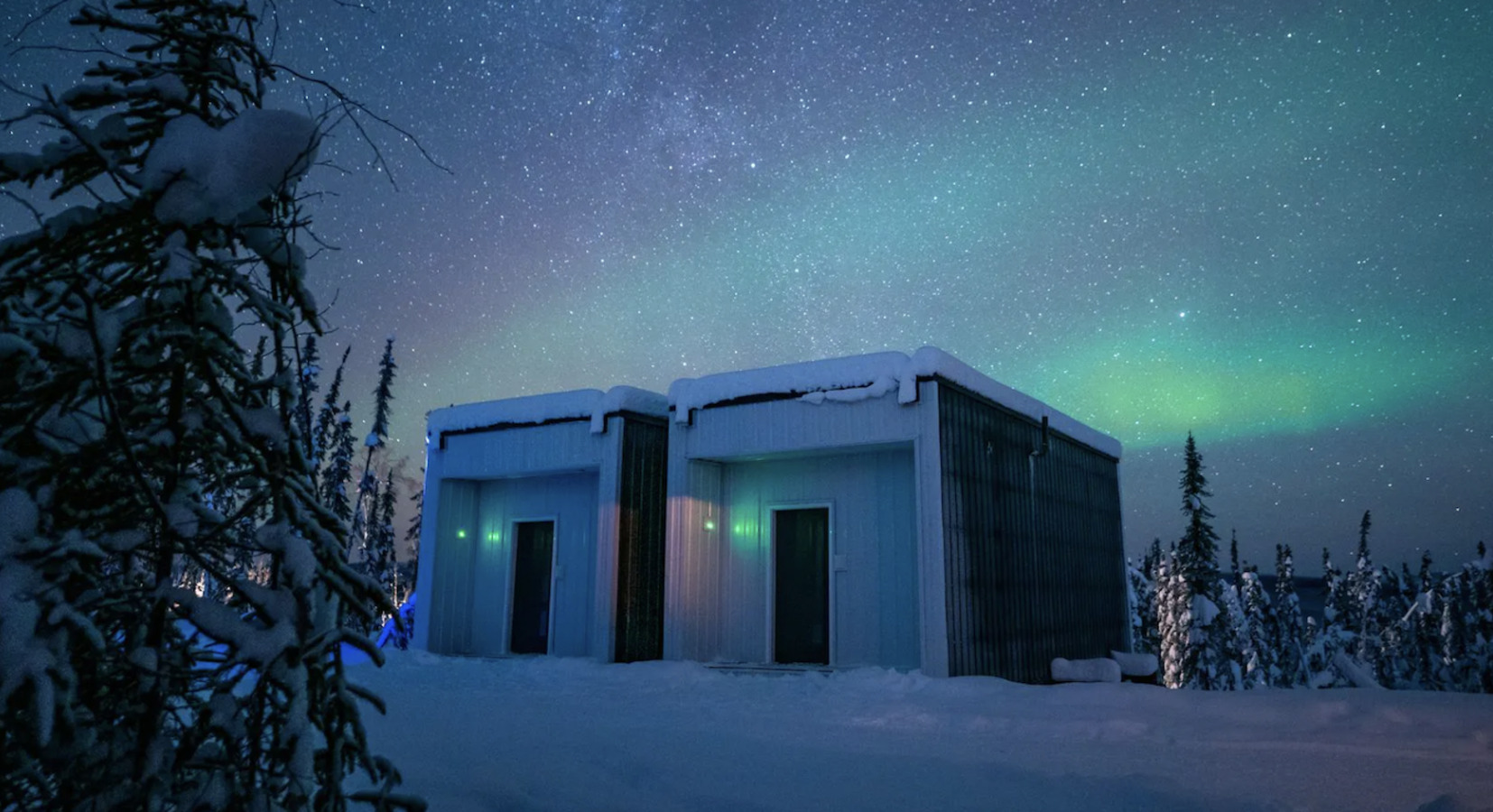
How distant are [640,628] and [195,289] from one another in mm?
11707

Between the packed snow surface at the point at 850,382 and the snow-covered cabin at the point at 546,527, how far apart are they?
51.8 inches

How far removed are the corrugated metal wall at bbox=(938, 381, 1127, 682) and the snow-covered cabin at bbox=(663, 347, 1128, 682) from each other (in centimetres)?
4

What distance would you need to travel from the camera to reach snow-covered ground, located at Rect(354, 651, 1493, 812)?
4.21 meters

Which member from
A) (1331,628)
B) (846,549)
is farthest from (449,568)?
(1331,628)

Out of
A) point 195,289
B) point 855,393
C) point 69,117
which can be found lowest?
point 195,289

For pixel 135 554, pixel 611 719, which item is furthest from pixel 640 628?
pixel 135 554

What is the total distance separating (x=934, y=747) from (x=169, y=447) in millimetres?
5126

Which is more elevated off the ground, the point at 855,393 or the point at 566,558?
the point at 855,393

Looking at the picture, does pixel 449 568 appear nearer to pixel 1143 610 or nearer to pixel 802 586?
pixel 802 586

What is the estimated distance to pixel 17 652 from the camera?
1523 millimetres

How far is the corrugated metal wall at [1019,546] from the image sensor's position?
10.9 m

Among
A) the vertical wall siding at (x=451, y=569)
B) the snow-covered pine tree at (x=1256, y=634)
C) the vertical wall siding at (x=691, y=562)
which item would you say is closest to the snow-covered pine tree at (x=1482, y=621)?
the snow-covered pine tree at (x=1256, y=634)

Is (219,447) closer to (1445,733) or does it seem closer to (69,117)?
(69,117)

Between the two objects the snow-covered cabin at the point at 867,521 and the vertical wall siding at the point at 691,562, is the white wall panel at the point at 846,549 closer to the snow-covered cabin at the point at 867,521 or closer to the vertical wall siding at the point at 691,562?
the snow-covered cabin at the point at 867,521
